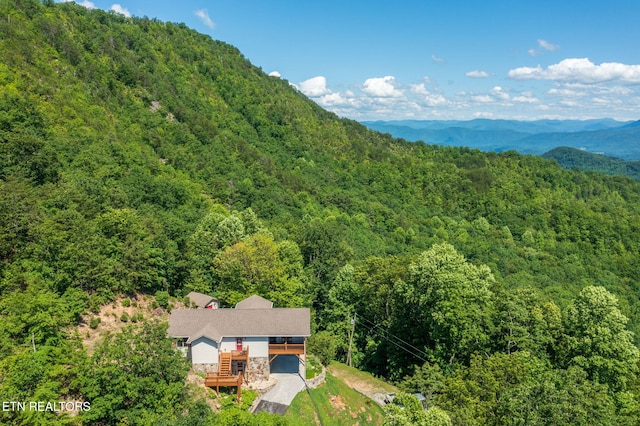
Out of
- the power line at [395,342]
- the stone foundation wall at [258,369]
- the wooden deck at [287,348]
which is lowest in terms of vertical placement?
the power line at [395,342]

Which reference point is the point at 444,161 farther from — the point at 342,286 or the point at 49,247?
the point at 49,247

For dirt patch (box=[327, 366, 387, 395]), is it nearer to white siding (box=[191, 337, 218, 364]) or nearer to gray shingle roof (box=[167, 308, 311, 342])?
gray shingle roof (box=[167, 308, 311, 342])

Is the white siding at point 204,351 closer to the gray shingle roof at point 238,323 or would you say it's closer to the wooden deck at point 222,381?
the gray shingle roof at point 238,323

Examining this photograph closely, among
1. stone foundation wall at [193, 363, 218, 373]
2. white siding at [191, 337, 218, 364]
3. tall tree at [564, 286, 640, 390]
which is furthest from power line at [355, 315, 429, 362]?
white siding at [191, 337, 218, 364]

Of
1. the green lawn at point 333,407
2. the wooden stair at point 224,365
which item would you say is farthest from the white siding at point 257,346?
the green lawn at point 333,407

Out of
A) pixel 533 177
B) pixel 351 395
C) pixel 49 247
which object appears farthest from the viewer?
pixel 533 177

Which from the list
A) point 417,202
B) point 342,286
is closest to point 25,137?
point 342,286

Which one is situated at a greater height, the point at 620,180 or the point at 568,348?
the point at 620,180

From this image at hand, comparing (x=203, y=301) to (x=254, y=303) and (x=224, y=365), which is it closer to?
(x=254, y=303)
